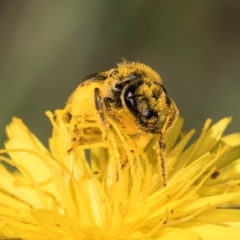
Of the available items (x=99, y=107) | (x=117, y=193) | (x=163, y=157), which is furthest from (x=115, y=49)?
(x=99, y=107)

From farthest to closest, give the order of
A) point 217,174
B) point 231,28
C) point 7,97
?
point 231,28, point 7,97, point 217,174

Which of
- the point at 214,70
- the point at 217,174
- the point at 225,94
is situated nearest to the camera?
the point at 217,174

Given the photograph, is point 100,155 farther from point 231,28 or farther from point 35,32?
point 231,28

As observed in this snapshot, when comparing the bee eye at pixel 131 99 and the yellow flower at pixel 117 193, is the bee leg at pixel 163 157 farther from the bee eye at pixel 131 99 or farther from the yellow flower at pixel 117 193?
the bee eye at pixel 131 99

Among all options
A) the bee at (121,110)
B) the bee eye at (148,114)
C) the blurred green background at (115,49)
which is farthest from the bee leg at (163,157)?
the blurred green background at (115,49)

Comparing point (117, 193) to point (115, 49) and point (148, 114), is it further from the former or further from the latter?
point (115, 49)

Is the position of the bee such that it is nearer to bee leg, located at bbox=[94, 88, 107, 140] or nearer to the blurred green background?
bee leg, located at bbox=[94, 88, 107, 140]

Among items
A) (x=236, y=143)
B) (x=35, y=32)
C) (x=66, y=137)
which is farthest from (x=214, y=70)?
(x=66, y=137)
